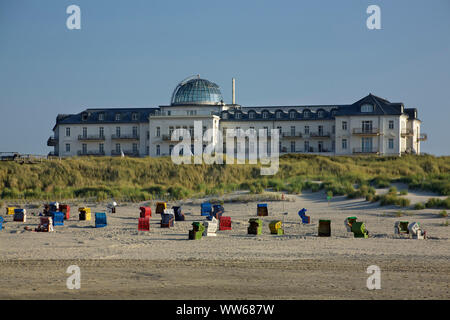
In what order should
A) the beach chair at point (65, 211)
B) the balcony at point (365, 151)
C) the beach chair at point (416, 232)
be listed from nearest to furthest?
the beach chair at point (416, 232) < the beach chair at point (65, 211) < the balcony at point (365, 151)

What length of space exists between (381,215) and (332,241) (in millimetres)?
7119

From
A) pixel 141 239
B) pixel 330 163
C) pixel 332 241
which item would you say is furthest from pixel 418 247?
pixel 330 163

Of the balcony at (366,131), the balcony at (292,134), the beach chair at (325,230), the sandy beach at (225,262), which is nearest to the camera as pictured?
the sandy beach at (225,262)

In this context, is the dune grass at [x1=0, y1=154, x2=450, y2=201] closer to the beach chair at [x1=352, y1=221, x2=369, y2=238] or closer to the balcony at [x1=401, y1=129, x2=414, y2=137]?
the beach chair at [x1=352, y1=221, x2=369, y2=238]

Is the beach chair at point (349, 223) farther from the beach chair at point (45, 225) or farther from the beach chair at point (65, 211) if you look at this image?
the beach chair at point (65, 211)

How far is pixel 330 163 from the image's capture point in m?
49.7

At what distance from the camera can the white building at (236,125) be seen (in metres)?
72.2

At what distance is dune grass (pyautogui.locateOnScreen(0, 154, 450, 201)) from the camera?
38.0 m

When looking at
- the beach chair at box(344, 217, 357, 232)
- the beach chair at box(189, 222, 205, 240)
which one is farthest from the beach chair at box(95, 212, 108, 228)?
the beach chair at box(344, 217, 357, 232)

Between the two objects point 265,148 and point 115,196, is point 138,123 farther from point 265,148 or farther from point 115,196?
point 115,196

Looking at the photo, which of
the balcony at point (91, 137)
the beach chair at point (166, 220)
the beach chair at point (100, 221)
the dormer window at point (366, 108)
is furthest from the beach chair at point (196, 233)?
the balcony at point (91, 137)

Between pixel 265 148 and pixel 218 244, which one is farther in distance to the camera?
pixel 265 148

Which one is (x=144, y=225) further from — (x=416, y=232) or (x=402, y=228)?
(x=416, y=232)

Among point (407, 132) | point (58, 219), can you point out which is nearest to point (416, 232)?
point (58, 219)
